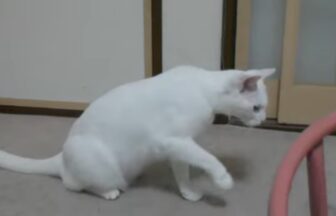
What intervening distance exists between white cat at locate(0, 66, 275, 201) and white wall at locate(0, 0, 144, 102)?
63 cm

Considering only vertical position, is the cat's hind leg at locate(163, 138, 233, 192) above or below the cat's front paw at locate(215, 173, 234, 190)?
above

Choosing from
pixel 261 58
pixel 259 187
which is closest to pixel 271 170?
pixel 259 187

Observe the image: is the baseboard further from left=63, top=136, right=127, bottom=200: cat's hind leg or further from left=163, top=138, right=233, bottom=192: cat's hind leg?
left=163, top=138, right=233, bottom=192: cat's hind leg

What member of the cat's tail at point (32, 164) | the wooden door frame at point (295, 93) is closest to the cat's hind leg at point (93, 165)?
the cat's tail at point (32, 164)

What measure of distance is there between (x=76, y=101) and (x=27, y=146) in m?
0.41

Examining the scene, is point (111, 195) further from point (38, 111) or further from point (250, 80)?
point (38, 111)

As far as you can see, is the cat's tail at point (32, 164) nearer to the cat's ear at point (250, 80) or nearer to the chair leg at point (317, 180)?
the cat's ear at point (250, 80)

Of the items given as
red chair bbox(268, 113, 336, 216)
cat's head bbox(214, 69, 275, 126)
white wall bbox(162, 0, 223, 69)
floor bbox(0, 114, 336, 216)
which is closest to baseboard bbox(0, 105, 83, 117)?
floor bbox(0, 114, 336, 216)

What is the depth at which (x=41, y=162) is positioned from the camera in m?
1.98

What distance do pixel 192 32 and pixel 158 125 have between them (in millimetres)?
773

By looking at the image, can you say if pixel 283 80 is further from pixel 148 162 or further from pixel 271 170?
pixel 148 162

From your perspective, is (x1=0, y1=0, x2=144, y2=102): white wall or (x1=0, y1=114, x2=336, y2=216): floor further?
(x1=0, y1=0, x2=144, y2=102): white wall

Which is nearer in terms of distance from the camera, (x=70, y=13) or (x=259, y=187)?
(x=259, y=187)

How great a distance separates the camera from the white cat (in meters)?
1.71
